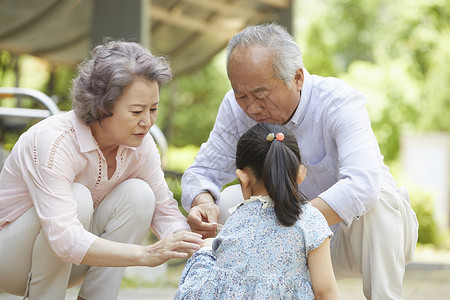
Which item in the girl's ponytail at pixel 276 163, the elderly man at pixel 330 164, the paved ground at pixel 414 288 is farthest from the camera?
the paved ground at pixel 414 288

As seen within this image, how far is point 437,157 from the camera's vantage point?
12.3 m

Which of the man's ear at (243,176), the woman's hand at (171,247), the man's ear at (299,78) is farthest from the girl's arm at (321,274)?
the man's ear at (299,78)

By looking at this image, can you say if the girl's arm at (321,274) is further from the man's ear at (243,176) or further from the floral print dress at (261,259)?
the man's ear at (243,176)

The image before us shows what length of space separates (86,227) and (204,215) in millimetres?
450

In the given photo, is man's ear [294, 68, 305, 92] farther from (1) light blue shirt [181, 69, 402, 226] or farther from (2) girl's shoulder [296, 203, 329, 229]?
(2) girl's shoulder [296, 203, 329, 229]

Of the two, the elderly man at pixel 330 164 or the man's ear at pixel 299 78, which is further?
the man's ear at pixel 299 78

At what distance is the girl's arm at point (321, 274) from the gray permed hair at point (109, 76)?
0.85 meters

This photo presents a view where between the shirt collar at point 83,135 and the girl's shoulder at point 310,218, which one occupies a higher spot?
the shirt collar at point 83,135

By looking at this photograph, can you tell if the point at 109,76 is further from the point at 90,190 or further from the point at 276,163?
the point at 276,163

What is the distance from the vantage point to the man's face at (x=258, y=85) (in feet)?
8.79

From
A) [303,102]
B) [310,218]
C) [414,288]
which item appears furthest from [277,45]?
[414,288]

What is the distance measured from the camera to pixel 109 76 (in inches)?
100

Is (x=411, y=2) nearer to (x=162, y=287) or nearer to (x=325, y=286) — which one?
(x=162, y=287)

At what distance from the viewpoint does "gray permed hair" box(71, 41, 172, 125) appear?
99.9 inches
